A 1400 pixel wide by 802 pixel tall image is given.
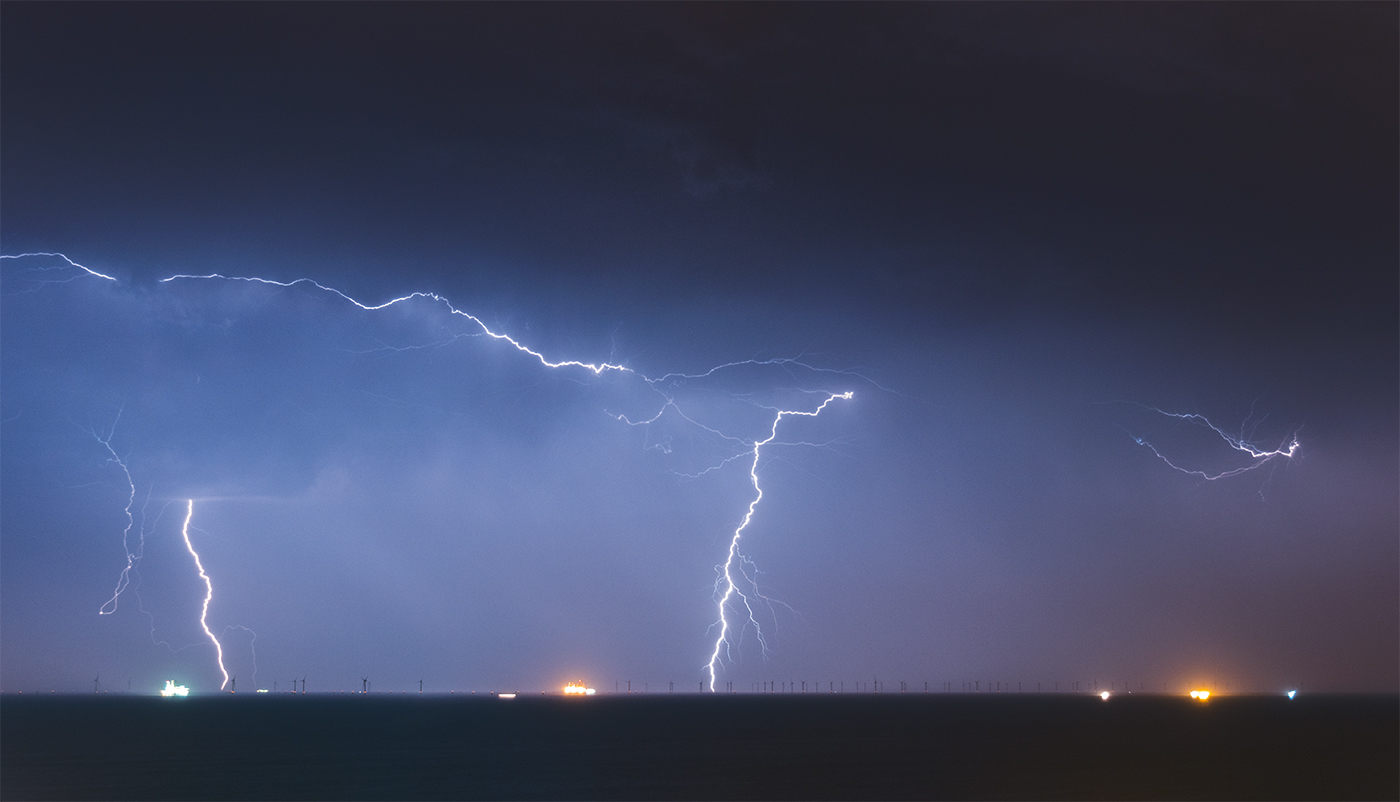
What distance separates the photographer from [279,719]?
9669 cm

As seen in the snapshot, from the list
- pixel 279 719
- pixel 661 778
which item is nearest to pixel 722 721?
pixel 279 719

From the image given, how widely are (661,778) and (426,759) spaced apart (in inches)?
556

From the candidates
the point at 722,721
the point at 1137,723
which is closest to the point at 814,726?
the point at 722,721

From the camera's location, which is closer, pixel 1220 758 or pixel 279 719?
pixel 1220 758

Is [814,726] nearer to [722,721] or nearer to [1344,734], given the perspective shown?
[722,721]

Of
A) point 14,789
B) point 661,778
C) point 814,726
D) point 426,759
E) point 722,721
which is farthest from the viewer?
point 722,721

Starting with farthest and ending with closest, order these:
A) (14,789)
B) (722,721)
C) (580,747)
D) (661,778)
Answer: (722,721) → (580,747) → (661,778) → (14,789)

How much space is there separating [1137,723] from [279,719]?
235 feet

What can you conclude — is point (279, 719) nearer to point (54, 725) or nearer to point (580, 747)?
point (54, 725)

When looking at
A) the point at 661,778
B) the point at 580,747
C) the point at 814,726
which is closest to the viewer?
the point at 661,778

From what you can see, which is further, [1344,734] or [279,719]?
[279,719]

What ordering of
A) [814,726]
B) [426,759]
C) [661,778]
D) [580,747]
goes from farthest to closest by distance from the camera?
[814,726], [580,747], [426,759], [661,778]

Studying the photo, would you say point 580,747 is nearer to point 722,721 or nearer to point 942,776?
point 942,776

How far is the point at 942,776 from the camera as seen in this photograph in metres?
43.8
